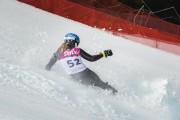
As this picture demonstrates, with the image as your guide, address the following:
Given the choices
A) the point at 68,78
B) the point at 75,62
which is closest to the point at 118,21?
the point at 75,62

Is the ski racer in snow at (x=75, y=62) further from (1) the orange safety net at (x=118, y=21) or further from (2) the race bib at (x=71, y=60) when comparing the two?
(1) the orange safety net at (x=118, y=21)

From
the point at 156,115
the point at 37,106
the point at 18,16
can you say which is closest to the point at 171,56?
the point at 18,16

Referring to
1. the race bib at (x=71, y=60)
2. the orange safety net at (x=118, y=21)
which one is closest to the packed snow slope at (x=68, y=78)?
the race bib at (x=71, y=60)

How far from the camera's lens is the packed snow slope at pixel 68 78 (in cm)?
664

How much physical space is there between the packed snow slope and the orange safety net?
491mm

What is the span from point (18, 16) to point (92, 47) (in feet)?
12.7

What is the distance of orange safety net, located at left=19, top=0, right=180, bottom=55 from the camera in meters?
20.6

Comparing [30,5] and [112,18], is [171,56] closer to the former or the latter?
[112,18]

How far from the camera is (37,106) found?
6180 mm

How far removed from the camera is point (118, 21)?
21094 mm

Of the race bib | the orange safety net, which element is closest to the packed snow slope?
the race bib

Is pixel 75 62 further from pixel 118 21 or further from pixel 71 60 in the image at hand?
pixel 118 21

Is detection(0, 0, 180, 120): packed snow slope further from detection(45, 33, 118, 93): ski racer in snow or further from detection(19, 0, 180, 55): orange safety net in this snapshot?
detection(19, 0, 180, 55): orange safety net

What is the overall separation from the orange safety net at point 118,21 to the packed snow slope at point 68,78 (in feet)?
1.61
